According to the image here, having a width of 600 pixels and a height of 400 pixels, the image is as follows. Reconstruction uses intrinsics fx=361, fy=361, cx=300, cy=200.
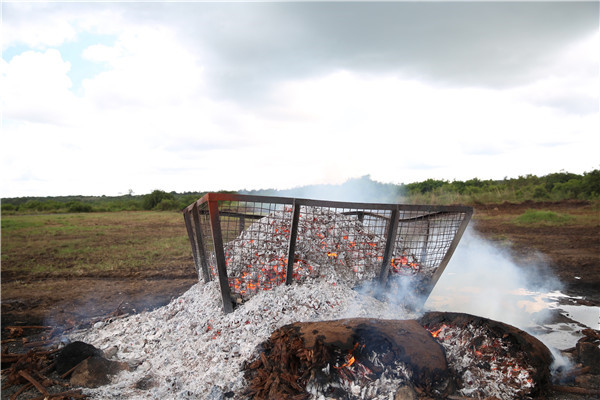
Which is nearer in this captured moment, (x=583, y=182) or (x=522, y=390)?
(x=522, y=390)

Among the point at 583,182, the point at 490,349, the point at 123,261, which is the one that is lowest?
the point at 123,261

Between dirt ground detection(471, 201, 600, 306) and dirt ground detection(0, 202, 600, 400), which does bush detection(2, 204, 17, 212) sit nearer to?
dirt ground detection(0, 202, 600, 400)

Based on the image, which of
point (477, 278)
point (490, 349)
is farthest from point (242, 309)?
point (477, 278)

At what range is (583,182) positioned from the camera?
20594 millimetres

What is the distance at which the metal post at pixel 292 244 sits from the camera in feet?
15.2

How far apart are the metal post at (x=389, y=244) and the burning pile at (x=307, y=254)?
81mm

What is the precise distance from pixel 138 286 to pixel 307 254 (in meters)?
5.61

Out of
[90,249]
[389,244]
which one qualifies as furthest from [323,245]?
[90,249]

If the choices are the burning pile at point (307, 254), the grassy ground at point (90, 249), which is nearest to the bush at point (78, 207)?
the grassy ground at point (90, 249)

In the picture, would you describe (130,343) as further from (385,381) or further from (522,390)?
(522,390)

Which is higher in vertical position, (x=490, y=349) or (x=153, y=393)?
(x=490, y=349)

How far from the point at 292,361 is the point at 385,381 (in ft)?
3.02

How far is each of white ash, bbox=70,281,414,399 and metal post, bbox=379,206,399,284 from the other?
0.41 metres

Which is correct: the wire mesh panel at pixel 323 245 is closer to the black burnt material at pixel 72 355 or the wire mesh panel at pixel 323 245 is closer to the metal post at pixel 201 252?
the metal post at pixel 201 252
